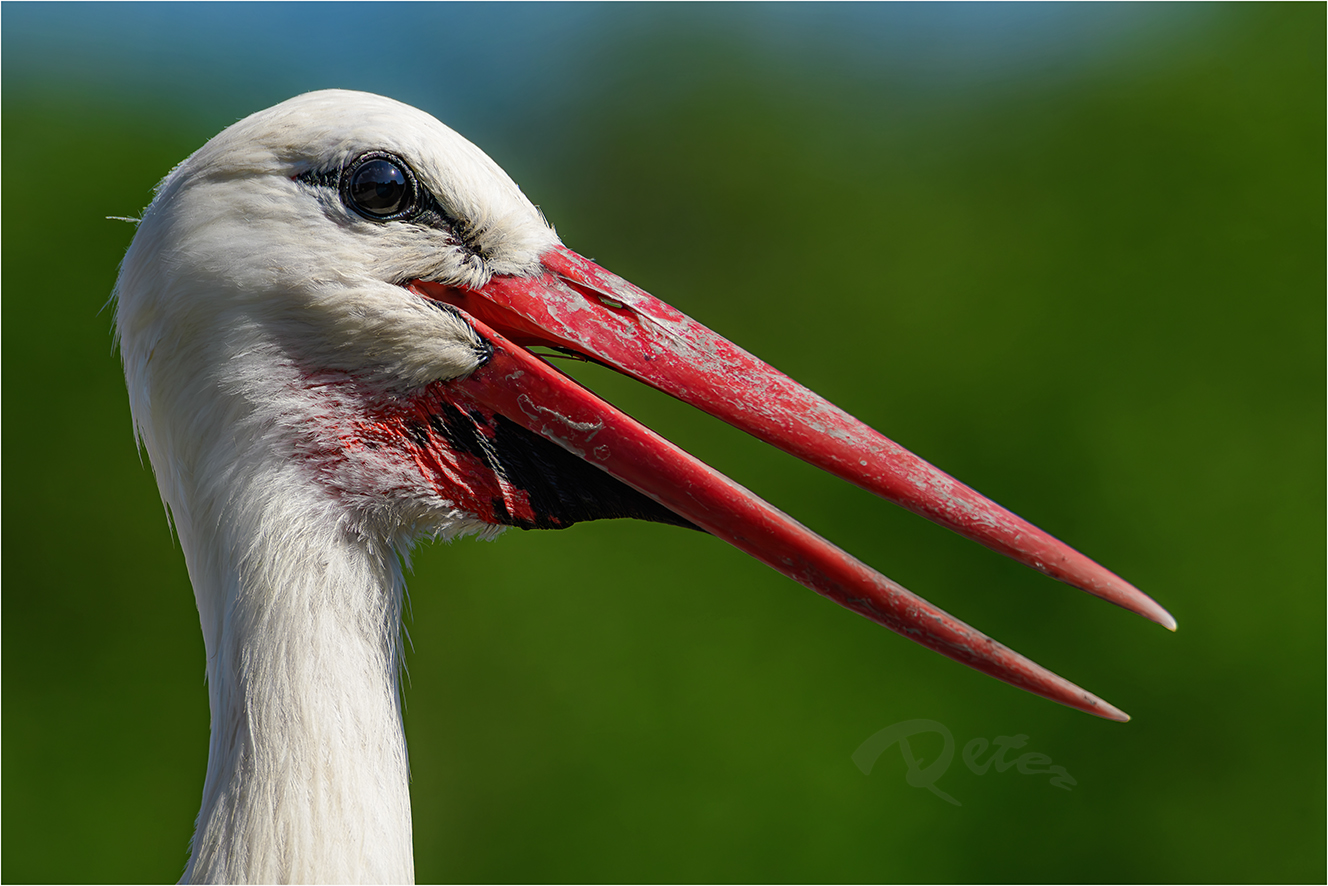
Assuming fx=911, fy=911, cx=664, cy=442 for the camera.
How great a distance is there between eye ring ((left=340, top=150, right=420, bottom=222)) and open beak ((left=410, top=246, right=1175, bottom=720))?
101 millimetres

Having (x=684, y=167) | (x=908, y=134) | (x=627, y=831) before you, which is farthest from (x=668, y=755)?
(x=908, y=134)

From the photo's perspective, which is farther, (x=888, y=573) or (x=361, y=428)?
(x=888, y=573)

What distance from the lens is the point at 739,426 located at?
3.88 ft

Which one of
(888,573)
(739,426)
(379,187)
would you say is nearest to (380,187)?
(379,187)

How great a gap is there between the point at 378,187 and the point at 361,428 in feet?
1.01

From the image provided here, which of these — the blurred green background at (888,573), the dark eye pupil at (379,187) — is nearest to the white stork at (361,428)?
the dark eye pupil at (379,187)

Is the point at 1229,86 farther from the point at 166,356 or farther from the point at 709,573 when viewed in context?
the point at 166,356

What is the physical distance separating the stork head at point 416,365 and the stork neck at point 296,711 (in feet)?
0.18

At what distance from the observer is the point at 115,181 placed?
17.9ft

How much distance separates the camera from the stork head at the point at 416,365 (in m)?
1.13

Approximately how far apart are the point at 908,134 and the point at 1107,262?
2.20 metres

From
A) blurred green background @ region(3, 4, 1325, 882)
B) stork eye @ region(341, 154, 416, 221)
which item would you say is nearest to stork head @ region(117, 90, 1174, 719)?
stork eye @ region(341, 154, 416, 221)

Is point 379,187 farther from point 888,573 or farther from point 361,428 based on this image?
point 888,573

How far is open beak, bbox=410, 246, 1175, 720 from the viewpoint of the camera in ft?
3.79
